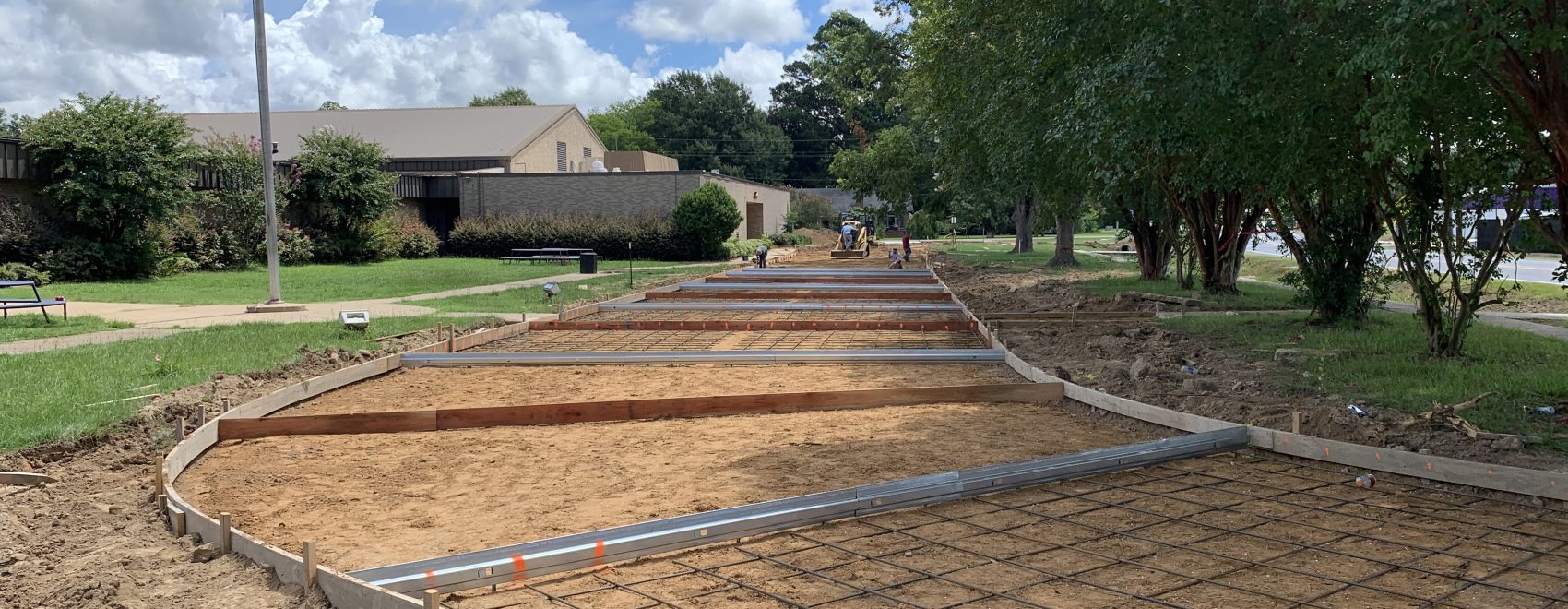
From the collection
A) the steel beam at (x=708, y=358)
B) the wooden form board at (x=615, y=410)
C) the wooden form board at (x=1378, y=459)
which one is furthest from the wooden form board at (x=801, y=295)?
the wooden form board at (x=1378, y=459)

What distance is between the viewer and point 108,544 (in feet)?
16.3

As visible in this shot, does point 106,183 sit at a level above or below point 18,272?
above

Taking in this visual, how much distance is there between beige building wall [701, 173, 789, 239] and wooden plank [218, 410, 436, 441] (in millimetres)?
28544

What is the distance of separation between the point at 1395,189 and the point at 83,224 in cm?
2327

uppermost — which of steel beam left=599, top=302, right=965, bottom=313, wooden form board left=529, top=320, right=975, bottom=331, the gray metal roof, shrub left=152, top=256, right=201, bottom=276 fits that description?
the gray metal roof

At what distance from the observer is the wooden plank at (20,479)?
595 centimetres

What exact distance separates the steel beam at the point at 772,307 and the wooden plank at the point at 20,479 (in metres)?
10.5

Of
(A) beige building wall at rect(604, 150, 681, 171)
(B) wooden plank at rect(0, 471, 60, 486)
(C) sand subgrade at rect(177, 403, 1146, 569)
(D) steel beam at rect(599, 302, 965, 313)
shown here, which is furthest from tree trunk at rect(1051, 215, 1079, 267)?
(B) wooden plank at rect(0, 471, 60, 486)

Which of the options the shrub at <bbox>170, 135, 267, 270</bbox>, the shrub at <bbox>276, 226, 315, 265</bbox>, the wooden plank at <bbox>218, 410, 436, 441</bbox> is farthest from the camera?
the shrub at <bbox>276, 226, 315, 265</bbox>

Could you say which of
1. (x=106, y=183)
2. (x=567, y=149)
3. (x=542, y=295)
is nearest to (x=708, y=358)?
(x=542, y=295)

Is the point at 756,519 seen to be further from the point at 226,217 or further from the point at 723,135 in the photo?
the point at 723,135

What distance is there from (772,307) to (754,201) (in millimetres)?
27997

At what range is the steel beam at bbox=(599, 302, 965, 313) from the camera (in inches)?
648

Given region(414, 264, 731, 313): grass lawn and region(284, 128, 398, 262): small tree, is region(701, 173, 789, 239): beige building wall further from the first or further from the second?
region(414, 264, 731, 313): grass lawn
